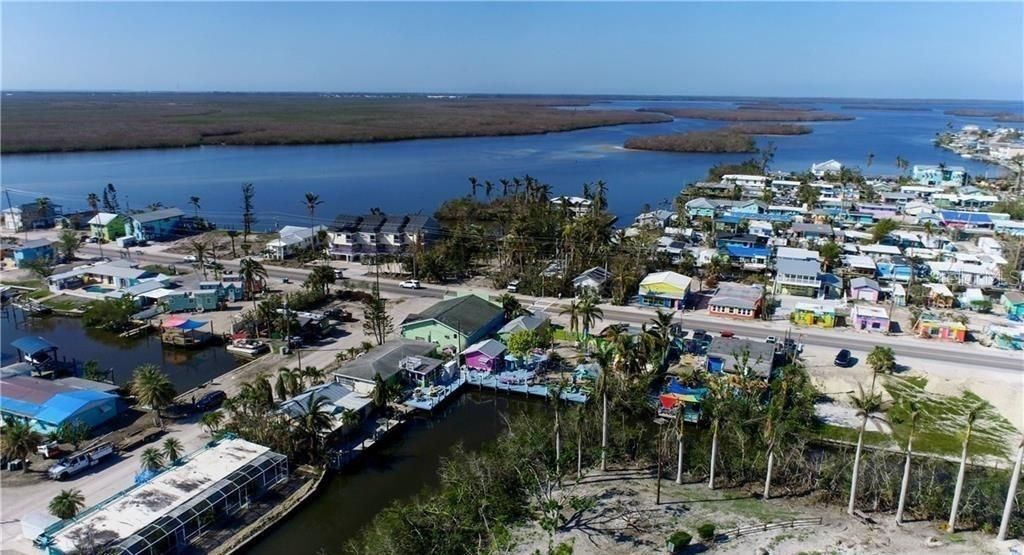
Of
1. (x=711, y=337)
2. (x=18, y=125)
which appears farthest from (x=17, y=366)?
(x=18, y=125)

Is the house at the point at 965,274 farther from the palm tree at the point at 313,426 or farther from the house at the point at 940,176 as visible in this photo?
the house at the point at 940,176

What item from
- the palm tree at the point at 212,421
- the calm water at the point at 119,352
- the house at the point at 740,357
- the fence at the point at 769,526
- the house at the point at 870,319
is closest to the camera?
the fence at the point at 769,526

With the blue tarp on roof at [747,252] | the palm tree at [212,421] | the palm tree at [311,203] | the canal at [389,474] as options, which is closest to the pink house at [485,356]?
the canal at [389,474]

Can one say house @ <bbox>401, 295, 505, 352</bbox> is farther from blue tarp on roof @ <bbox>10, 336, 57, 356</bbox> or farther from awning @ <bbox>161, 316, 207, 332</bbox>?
blue tarp on roof @ <bbox>10, 336, 57, 356</bbox>

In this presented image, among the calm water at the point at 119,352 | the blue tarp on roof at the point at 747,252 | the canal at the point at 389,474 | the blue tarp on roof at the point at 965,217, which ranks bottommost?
the canal at the point at 389,474

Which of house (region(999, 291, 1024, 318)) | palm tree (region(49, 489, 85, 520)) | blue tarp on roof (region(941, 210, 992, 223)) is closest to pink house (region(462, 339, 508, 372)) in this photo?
palm tree (region(49, 489, 85, 520))

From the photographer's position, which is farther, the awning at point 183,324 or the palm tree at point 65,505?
the awning at point 183,324

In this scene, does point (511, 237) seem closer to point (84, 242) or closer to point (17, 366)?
point (17, 366)
